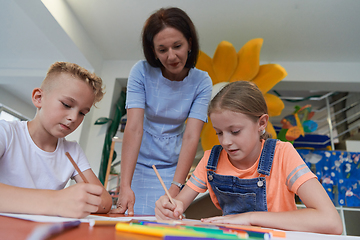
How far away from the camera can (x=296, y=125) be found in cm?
247

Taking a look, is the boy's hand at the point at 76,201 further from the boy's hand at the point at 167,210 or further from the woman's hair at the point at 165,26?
the woman's hair at the point at 165,26

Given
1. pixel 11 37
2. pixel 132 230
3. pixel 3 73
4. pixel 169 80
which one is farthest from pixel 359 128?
pixel 3 73

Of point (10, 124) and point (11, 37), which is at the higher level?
Result: point (11, 37)

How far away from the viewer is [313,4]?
2.23 meters

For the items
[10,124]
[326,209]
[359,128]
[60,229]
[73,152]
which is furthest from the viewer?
[359,128]

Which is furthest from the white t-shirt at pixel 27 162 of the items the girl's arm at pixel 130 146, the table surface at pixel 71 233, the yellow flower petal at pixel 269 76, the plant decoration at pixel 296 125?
the plant decoration at pixel 296 125

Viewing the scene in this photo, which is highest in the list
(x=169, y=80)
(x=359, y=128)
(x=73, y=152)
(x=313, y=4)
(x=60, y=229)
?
(x=313, y=4)

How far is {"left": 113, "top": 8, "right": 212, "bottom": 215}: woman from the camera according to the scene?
1058 mm

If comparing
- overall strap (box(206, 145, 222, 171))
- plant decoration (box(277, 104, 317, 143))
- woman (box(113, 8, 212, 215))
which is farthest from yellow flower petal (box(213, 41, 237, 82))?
overall strap (box(206, 145, 222, 171))

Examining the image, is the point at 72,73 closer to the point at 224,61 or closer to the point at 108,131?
→ the point at 224,61

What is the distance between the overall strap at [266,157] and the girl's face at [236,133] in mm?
38

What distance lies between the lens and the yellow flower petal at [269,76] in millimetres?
2215

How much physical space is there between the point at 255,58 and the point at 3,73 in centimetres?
351

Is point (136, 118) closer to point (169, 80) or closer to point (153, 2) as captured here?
point (169, 80)
